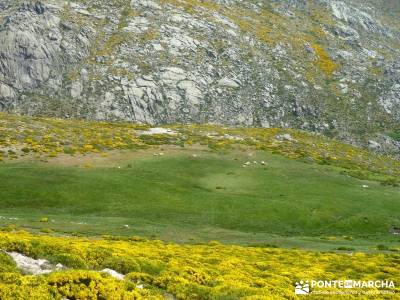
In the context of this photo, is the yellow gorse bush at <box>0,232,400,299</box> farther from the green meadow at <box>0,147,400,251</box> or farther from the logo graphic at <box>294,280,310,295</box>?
the green meadow at <box>0,147,400,251</box>

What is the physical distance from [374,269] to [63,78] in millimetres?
107701

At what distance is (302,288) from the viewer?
29312 mm

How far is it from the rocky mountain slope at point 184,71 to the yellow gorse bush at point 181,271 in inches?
3404

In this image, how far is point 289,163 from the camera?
88938 millimetres

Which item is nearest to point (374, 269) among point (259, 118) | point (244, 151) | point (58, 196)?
point (58, 196)

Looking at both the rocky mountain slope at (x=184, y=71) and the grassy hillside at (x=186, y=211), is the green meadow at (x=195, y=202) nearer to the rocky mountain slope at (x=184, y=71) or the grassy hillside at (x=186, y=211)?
the grassy hillside at (x=186, y=211)

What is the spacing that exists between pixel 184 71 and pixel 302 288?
11027cm

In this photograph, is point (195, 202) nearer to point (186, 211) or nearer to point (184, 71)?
point (186, 211)

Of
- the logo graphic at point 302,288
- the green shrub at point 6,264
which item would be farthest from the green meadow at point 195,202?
the green shrub at point 6,264

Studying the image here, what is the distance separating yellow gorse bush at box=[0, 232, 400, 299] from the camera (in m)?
20.0

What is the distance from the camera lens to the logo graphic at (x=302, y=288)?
28222mm

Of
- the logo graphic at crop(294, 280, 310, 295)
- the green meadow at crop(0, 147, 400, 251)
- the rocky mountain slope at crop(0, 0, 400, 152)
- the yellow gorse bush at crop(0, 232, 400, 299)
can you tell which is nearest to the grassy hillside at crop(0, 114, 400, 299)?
the yellow gorse bush at crop(0, 232, 400, 299)

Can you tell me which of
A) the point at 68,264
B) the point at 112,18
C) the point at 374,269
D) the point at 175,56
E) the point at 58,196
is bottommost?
the point at 58,196

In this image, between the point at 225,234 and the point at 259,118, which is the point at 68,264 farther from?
the point at 259,118
